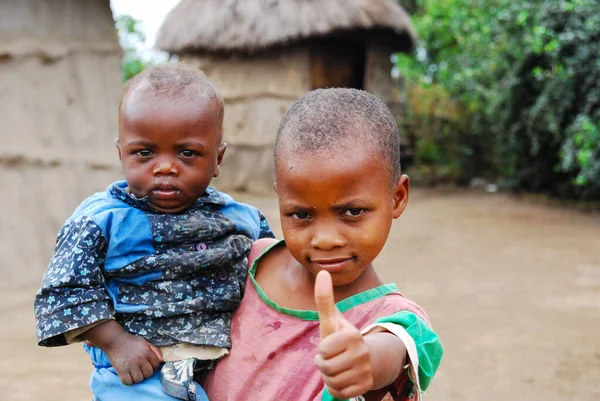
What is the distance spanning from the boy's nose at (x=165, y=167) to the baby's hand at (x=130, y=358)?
1.27 feet

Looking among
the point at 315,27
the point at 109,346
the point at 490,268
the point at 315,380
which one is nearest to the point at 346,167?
the point at 315,380

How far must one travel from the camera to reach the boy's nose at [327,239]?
1.43 m

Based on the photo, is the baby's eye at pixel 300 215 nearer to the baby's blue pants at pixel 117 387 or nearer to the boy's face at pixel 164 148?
the boy's face at pixel 164 148

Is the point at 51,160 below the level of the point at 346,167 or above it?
below

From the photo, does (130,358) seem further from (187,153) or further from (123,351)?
(187,153)

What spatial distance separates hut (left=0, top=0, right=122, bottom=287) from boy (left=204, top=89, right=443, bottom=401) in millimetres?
3892

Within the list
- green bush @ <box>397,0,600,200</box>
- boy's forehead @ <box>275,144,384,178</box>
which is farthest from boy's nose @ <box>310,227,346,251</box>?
green bush @ <box>397,0,600,200</box>

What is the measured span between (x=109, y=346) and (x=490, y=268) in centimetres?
484

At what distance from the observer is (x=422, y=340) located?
140 centimetres

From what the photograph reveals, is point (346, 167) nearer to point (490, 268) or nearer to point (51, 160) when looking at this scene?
point (51, 160)

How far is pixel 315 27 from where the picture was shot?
10148mm

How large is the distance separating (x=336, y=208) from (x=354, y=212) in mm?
43

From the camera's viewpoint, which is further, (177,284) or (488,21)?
(488,21)

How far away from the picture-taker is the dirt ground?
3293mm
